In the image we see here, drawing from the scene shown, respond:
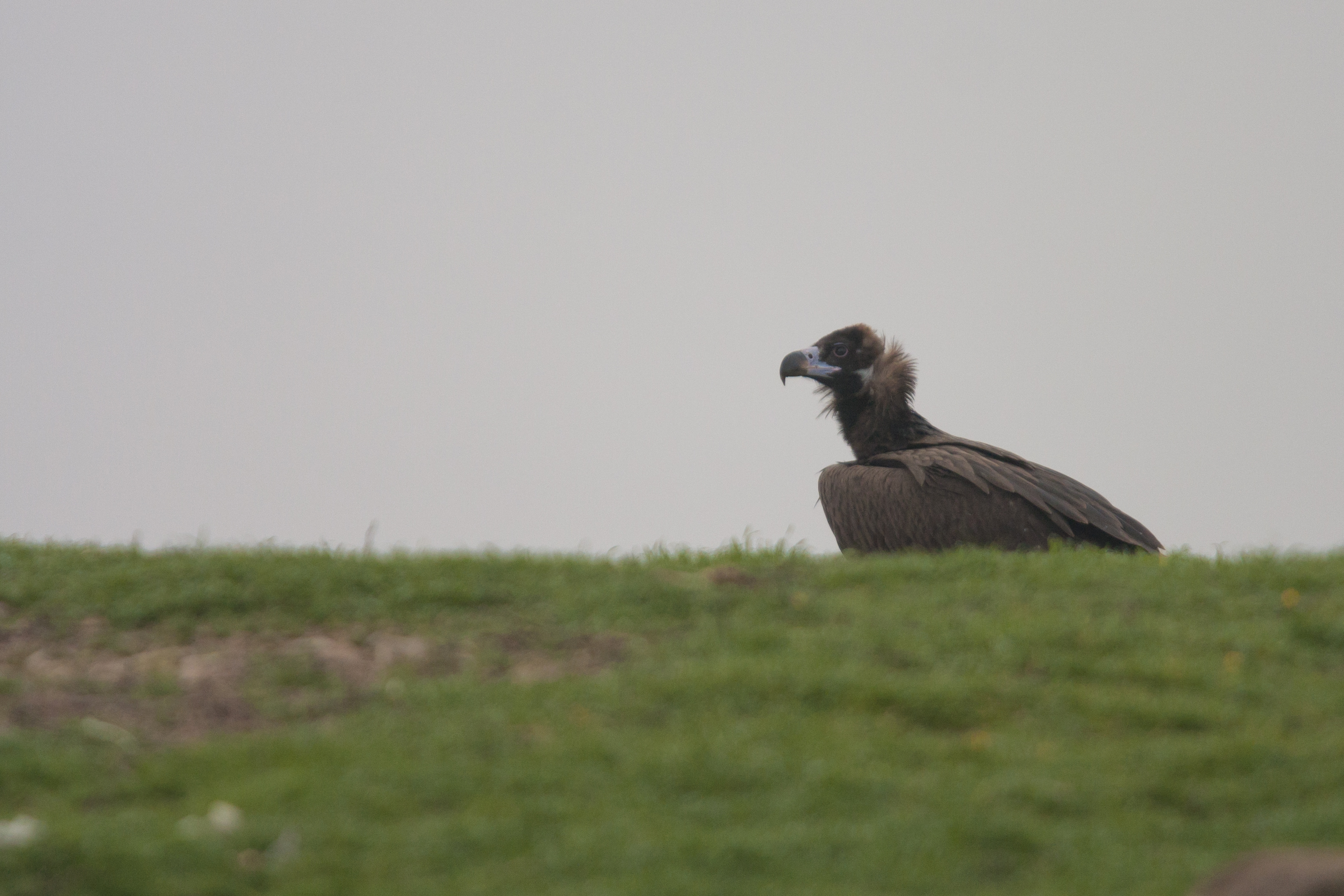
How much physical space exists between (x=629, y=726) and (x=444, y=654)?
1.74 meters

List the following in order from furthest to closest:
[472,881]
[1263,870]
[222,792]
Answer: [222,792], [472,881], [1263,870]

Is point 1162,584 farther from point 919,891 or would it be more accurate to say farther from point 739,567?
point 919,891

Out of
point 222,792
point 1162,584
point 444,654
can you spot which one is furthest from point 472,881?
point 1162,584

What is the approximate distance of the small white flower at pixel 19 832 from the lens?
20.5ft

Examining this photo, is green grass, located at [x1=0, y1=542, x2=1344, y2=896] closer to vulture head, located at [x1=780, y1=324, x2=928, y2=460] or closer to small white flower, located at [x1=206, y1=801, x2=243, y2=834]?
small white flower, located at [x1=206, y1=801, x2=243, y2=834]

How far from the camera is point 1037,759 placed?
7.10 meters

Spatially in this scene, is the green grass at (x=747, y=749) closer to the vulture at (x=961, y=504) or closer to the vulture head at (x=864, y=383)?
the vulture at (x=961, y=504)

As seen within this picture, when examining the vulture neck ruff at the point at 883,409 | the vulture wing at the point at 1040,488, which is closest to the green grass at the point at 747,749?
the vulture wing at the point at 1040,488

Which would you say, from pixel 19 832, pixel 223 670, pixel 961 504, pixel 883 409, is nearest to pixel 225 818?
pixel 19 832

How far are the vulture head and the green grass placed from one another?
5.41 m

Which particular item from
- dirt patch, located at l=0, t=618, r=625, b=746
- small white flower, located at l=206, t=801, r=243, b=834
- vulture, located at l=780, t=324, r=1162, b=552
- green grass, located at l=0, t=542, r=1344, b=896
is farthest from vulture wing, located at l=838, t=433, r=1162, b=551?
small white flower, located at l=206, t=801, r=243, b=834

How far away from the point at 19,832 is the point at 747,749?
370 centimetres

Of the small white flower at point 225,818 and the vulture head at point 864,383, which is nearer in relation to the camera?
the small white flower at point 225,818

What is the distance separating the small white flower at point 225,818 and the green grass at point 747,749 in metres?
0.10
